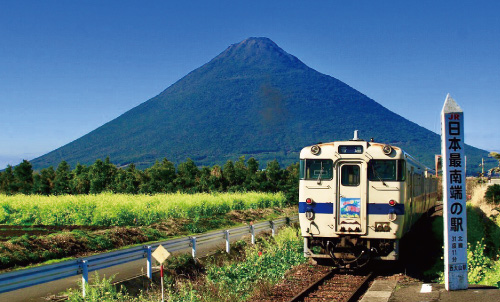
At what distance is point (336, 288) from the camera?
43.9 ft

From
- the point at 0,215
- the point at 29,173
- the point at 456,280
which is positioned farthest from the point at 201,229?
the point at 29,173

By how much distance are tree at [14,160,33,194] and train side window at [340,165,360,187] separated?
48.4 m

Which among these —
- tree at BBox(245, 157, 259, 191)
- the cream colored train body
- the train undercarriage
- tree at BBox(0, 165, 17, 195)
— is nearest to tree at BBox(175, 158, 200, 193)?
tree at BBox(245, 157, 259, 191)

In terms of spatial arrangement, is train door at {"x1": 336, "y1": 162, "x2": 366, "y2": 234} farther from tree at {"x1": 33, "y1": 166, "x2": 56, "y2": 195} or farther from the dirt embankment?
tree at {"x1": 33, "y1": 166, "x2": 56, "y2": 195}

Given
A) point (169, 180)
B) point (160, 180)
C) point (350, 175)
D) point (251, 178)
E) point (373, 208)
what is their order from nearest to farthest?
1. point (373, 208)
2. point (350, 175)
3. point (160, 180)
4. point (251, 178)
5. point (169, 180)

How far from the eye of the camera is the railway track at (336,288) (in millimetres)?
12242

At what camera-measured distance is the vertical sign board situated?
37.8 ft

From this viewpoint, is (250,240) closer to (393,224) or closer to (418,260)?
(418,260)

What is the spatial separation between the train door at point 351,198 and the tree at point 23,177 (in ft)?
159

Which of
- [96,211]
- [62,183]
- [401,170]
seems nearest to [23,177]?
[62,183]

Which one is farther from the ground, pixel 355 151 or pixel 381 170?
pixel 355 151

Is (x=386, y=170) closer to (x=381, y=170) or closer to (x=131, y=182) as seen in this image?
(x=381, y=170)

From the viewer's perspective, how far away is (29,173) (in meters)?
58.4

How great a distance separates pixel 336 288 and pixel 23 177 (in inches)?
2010
